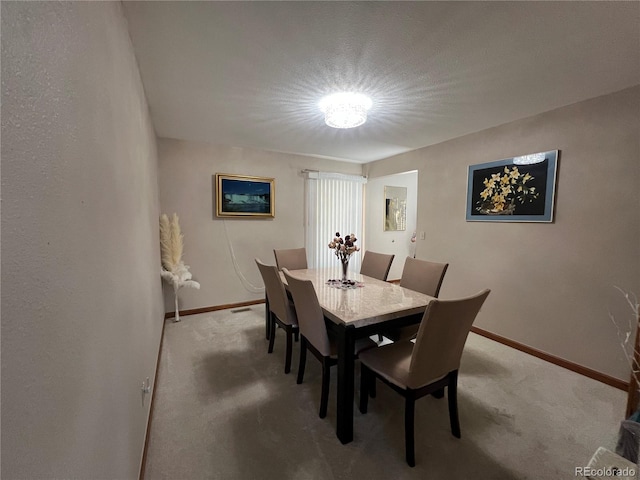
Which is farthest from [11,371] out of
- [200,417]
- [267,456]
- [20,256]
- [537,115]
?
[537,115]

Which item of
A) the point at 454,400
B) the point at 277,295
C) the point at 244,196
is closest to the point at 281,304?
the point at 277,295

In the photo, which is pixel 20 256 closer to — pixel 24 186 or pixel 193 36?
pixel 24 186

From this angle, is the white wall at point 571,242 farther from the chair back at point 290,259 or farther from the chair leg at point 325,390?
the chair leg at point 325,390

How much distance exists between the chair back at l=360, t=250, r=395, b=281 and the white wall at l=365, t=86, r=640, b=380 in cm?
111

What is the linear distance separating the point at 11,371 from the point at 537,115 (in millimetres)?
3604

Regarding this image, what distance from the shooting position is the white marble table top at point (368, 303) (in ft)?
5.30

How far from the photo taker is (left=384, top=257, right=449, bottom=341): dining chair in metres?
2.17

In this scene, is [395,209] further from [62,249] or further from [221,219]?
[62,249]

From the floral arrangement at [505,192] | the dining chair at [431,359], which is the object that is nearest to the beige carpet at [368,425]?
the dining chair at [431,359]

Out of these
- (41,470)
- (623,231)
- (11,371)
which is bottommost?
(41,470)

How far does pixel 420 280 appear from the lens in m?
2.44

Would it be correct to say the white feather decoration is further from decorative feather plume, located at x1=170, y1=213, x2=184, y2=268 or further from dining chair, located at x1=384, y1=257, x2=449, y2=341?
→ dining chair, located at x1=384, y1=257, x2=449, y2=341

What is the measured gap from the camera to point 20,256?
1.39 ft

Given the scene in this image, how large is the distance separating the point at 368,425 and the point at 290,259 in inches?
76.6
